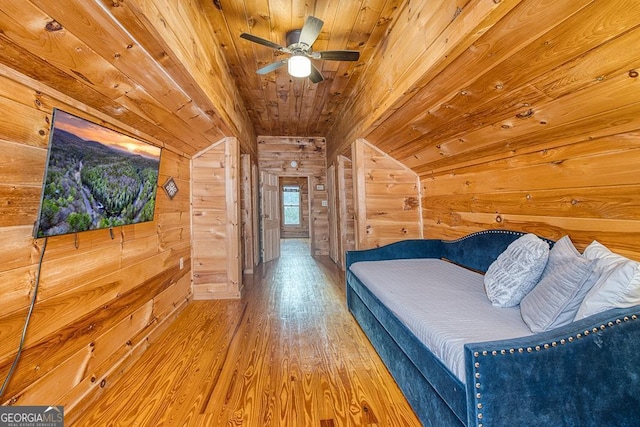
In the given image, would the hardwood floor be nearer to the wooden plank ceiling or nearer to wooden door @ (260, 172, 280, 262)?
the wooden plank ceiling

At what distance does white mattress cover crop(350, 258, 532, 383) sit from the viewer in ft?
4.17

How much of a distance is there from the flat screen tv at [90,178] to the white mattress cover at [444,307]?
1.93 m

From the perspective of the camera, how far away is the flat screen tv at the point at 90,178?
1.34 metres

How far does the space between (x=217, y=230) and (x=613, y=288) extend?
352cm

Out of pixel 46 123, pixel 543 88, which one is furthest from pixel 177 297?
pixel 543 88

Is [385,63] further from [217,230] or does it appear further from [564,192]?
[217,230]

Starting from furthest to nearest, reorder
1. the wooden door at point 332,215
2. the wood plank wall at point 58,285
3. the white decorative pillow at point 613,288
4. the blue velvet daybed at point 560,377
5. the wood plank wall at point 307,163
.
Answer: the wood plank wall at point 307,163, the wooden door at point 332,215, the wood plank wall at point 58,285, the white decorative pillow at point 613,288, the blue velvet daybed at point 560,377

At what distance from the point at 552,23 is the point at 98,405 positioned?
3080 mm

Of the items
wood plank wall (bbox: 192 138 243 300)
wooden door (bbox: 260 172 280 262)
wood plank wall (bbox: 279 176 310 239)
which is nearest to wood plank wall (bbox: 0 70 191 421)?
wood plank wall (bbox: 192 138 243 300)

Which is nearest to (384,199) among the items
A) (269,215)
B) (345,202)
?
(345,202)

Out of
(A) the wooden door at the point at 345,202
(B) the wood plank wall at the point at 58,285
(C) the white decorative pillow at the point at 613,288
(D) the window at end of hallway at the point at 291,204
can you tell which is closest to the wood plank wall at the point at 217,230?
(B) the wood plank wall at the point at 58,285

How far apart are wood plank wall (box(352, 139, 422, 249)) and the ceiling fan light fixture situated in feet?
4.48

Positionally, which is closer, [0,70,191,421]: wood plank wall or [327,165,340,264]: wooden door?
[0,70,191,421]: wood plank wall

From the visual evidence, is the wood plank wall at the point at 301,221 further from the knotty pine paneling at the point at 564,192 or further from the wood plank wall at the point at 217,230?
the knotty pine paneling at the point at 564,192
